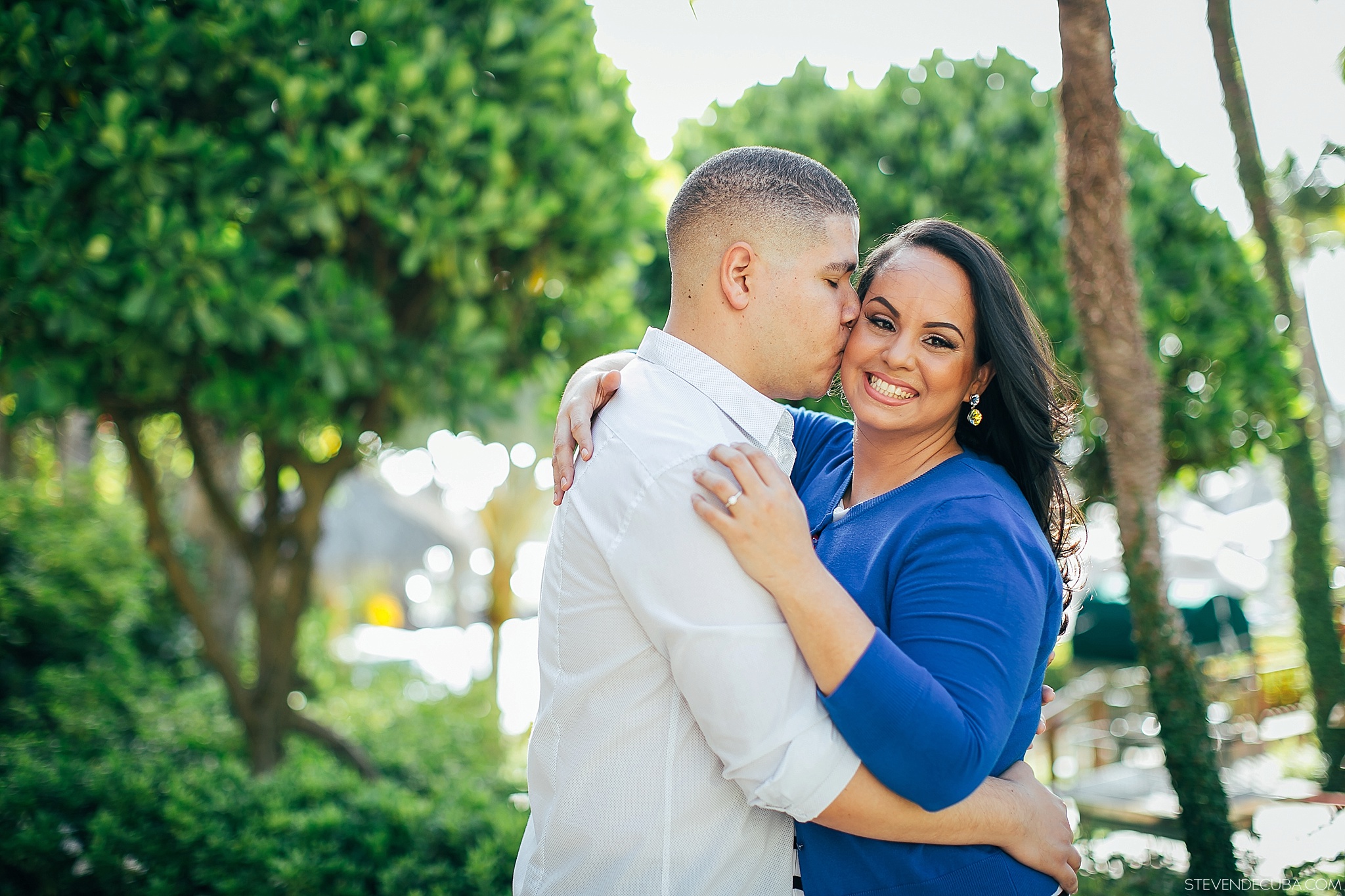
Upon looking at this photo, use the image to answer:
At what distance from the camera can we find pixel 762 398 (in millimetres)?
2174

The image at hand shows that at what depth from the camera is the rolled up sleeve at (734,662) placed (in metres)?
1.70

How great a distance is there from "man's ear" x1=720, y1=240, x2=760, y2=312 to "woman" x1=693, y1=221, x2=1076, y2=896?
0.36m

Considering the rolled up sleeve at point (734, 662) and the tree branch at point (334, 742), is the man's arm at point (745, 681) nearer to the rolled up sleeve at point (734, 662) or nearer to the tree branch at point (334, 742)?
the rolled up sleeve at point (734, 662)

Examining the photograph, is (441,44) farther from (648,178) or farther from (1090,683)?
(1090,683)

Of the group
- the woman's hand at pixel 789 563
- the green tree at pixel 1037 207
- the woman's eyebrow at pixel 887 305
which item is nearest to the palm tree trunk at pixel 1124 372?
the green tree at pixel 1037 207

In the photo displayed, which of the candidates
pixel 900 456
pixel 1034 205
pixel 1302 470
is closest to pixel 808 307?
pixel 900 456

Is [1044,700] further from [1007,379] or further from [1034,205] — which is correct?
[1034,205]

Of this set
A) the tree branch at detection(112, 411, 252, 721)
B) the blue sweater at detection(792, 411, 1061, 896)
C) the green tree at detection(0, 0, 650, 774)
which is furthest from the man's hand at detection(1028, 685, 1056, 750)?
the tree branch at detection(112, 411, 252, 721)

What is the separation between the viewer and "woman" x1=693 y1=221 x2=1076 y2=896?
66.7 inches

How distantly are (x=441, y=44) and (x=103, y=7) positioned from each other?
1.40m

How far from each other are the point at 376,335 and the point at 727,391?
268cm

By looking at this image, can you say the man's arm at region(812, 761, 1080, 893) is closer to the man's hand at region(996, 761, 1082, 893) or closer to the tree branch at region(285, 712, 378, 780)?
the man's hand at region(996, 761, 1082, 893)

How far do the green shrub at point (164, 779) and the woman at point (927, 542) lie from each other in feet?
8.08

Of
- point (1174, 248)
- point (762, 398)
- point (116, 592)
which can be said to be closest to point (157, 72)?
point (762, 398)
